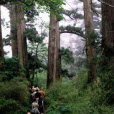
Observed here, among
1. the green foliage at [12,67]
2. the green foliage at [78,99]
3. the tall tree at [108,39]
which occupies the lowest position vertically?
the green foliage at [78,99]

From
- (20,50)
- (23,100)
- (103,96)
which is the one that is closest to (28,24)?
(20,50)

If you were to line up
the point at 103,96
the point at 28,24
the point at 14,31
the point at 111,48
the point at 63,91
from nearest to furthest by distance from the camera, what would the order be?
the point at 103,96
the point at 111,48
the point at 63,91
the point at 14,31
the point at 28,24

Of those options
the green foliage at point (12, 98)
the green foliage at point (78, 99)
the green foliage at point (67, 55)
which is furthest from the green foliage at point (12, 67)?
the green foliage at point (67, 55)

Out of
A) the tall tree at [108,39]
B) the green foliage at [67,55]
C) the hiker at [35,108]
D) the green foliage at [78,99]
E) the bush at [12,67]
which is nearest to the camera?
the green foliage at [78,99]

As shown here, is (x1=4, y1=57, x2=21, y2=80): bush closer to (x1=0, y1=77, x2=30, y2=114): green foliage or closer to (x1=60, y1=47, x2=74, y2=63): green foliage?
(x1=0, y1=77, x2=30, y2=114): green foliage

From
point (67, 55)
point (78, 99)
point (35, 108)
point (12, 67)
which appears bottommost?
point (78, 99)

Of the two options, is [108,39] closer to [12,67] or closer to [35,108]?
[35,108]

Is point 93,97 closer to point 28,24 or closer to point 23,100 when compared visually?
point 23,100

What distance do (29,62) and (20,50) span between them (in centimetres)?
208

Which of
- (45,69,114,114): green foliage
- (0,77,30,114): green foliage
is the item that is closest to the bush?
(0,77,30,114): green foliage

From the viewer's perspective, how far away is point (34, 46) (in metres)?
18.1

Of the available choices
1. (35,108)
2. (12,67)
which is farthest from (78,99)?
(12,67)

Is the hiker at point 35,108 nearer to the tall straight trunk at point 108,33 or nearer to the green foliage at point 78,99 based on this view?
the green foliage at point 78,99

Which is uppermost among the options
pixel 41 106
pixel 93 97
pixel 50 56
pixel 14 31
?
pixel 14 31
